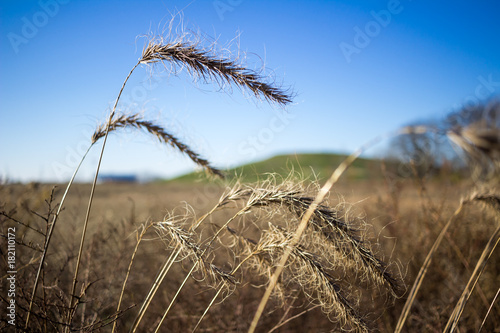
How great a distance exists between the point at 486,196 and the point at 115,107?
107 inches

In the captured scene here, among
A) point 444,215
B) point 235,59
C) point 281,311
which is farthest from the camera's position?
point 444,215

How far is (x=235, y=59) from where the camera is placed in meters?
1.76

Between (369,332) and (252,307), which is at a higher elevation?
(369,332)

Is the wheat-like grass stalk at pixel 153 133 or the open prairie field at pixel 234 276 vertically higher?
the wheat-like grass stalk at pixel 153 133

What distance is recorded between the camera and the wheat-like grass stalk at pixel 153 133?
1.94 metres

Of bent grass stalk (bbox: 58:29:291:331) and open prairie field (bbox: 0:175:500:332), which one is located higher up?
bent grass stalk (bbox: 58:29:291:331)

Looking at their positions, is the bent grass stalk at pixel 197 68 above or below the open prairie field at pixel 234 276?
above

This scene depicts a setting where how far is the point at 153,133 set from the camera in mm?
2041

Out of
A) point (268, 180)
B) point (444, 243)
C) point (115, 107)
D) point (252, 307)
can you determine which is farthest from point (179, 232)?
point (444, 243)

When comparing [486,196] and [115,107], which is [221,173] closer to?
[115,107]

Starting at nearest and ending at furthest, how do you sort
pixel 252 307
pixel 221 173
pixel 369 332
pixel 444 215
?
pixel 369 332
pixel 221 173
pixel 252 307
pixel 444 215

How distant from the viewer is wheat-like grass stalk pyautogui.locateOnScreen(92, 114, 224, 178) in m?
1.94

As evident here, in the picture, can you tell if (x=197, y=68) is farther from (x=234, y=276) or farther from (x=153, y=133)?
(x=234, y=276)

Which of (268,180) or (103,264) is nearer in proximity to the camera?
(268,180)
